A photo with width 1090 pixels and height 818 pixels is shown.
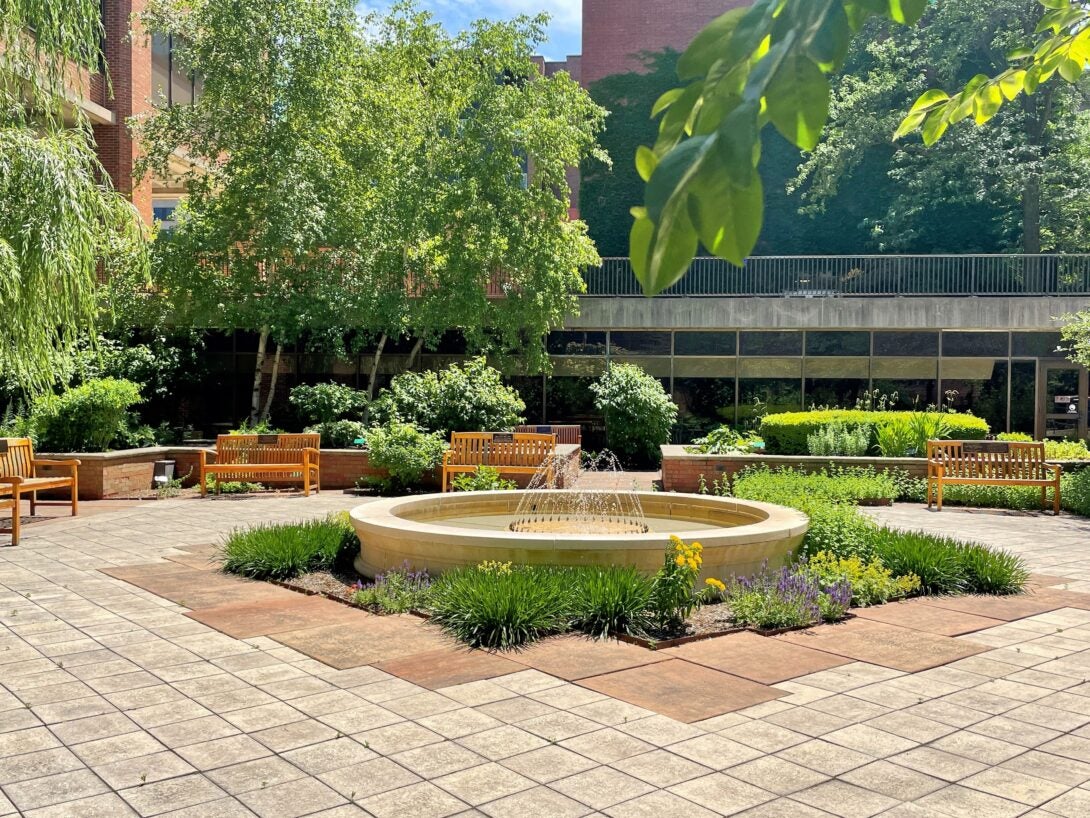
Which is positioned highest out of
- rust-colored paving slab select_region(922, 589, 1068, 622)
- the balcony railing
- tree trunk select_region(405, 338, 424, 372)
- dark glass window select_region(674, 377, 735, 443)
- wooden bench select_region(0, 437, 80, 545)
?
the balcony railing

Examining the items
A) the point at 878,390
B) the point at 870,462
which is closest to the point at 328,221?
the point at 870,462

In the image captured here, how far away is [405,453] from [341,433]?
3150mm

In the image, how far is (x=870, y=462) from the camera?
17500 mm

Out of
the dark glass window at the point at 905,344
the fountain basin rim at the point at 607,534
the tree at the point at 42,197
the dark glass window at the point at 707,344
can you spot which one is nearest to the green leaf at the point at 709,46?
the fountain basin rim at the point at 607,534

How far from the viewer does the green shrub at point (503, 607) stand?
283 inches

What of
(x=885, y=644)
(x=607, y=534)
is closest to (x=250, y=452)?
(x=607, y=534)

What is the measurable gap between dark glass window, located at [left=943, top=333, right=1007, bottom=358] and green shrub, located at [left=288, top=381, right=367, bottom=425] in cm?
1511

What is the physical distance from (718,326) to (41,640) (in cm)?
2054

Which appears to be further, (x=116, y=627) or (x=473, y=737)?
(x=116, y=627)

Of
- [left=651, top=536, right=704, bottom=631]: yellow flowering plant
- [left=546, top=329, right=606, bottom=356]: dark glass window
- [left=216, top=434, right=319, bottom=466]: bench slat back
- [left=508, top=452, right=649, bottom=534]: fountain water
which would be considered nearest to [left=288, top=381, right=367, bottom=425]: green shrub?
[left=216, top=434, right=319, bottom=466]: bench slat back

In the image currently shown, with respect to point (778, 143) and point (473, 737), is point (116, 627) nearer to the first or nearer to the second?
point (473, 737)

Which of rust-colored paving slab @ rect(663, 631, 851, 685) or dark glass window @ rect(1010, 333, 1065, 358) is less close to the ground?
dark glass window @ rect(1010, 333, 1065, 358)

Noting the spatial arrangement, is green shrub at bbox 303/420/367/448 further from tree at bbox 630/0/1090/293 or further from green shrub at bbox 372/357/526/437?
tree at bbox 630/0/1090/293

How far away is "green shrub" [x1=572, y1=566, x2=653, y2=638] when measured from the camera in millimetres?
7445
